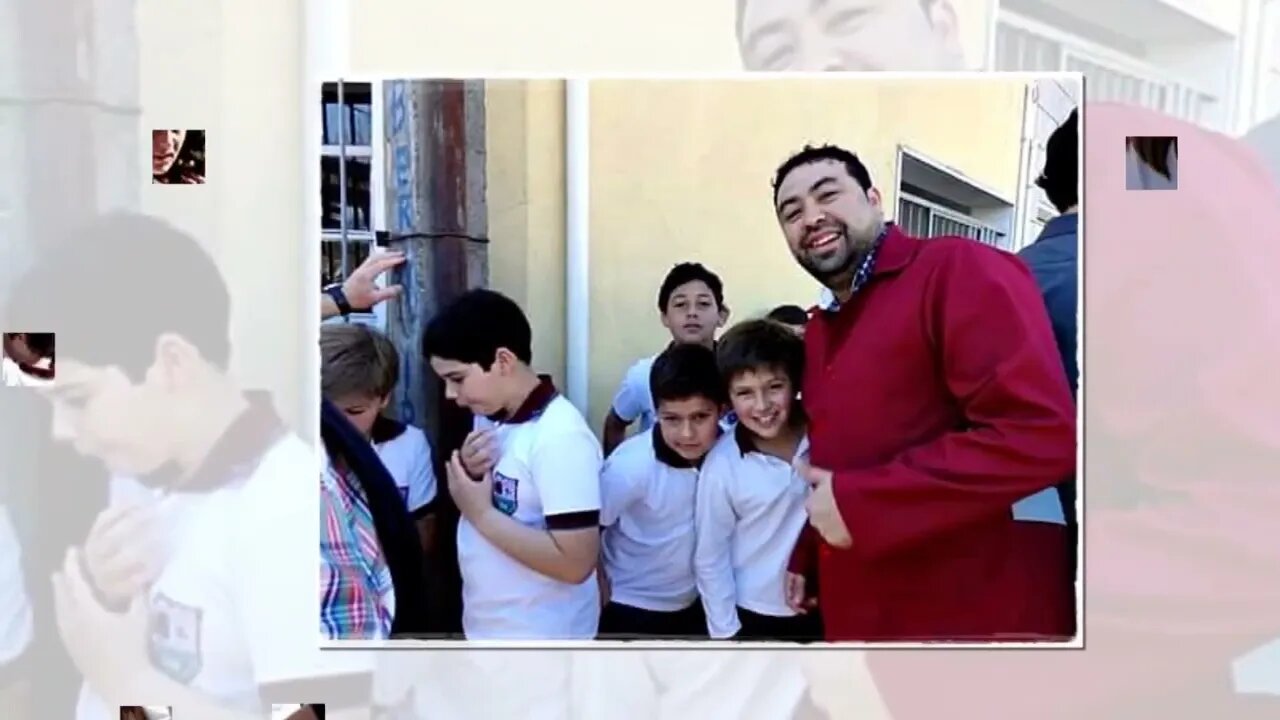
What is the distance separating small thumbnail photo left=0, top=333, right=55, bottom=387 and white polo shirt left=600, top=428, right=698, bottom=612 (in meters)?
1.04

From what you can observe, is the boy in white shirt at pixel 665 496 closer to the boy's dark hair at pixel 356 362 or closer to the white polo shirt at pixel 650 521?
the white polo shirt at pixel 650 521

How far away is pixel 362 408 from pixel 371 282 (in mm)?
232

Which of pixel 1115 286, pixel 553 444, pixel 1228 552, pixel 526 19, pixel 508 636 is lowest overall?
pixel 508 636

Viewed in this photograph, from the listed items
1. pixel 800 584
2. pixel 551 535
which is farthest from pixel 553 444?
pixel 800 584

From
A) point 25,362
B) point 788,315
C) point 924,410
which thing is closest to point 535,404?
point 788,315

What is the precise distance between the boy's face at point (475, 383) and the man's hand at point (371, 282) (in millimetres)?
148

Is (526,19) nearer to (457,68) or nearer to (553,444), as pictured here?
(457,68)

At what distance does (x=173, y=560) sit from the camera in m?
2.44

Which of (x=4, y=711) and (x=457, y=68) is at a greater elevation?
(x=457, y=68)

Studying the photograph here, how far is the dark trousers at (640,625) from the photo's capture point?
2.41 meters

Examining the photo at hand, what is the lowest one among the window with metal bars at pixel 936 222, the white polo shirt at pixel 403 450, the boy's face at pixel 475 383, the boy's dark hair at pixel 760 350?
the white polo shirt at pixel 403 450

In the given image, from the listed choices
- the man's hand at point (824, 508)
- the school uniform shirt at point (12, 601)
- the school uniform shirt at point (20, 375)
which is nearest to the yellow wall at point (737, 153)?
the man's hand at point (824, 508)

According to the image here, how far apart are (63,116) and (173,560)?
0.84 meters

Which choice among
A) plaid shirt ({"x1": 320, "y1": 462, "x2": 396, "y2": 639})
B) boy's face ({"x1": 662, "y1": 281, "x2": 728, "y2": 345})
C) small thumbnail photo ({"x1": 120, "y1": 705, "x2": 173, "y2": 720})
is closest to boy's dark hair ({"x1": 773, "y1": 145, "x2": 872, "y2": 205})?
boy's face ({"x1": 662, "y1": 281, "x2": 728, "y2": 345})
